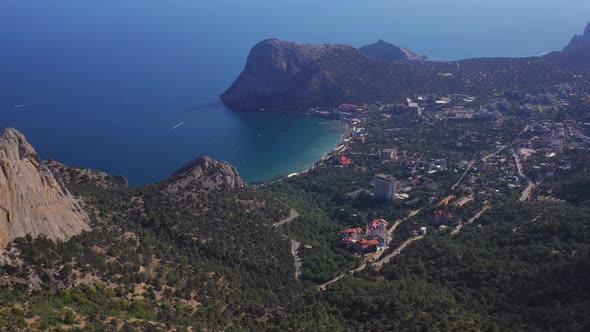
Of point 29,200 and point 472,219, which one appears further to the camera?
point 472,219

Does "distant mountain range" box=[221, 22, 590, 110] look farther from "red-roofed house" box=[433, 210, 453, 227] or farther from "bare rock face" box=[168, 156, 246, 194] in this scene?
"bare rock face" box=[168, 156, 246, 194]

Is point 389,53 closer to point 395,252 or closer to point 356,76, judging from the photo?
point 356,76

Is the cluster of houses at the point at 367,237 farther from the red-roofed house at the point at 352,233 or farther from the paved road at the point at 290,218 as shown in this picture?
the paved road at the point at 290,218

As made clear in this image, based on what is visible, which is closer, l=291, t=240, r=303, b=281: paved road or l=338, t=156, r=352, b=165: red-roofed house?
l=291, t=240, r=303, b=281: paved road

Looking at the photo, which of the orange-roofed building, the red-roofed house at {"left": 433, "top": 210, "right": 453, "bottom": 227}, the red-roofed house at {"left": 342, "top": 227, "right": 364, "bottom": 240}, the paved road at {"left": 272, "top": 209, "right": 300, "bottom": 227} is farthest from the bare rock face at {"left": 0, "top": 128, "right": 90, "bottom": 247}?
the red-roofed house at {"left": 433, "top": 210, "right": 453, "bottom": 227}

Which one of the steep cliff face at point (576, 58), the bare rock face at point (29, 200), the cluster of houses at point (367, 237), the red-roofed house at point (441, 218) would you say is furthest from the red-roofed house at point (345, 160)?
the steep cliff face at point (576, 58)

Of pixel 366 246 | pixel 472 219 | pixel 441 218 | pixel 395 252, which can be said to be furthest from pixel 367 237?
pixel 472 219
